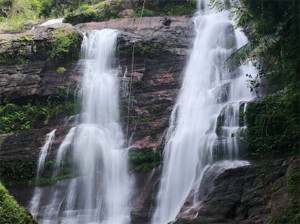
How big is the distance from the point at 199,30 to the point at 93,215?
11.7 m

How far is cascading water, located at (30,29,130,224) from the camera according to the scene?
1116cm

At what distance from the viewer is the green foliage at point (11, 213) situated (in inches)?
282

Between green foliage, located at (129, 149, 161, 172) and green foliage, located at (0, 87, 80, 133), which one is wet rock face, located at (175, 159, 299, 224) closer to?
green foliage, located at (129, 149, 161, 172)

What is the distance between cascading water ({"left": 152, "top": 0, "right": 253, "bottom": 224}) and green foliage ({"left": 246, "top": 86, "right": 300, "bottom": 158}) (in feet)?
1.98

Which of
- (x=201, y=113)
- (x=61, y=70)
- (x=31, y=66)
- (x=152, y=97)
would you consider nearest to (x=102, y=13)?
(x=61, y=70)

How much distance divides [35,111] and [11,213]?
9314mm

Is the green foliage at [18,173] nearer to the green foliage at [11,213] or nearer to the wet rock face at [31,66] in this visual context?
the wet rock face at [31,66]

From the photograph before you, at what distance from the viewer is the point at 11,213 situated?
23.9 ft

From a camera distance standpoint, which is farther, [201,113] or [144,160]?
[201,113]

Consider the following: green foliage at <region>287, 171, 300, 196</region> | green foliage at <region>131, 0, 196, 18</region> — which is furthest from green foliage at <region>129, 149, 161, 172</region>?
green foliage at <region>131, 0, 196, 18</region>

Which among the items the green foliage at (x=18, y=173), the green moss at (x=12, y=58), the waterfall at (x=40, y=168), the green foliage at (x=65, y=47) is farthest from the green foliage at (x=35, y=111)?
the green foliage at (x=18, y=173)

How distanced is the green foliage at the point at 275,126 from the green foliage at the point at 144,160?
3803 millimetres

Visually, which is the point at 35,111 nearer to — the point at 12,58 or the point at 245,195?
the point at 12,58

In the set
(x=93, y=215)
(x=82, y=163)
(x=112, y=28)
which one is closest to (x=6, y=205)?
(x=93, y=215)
